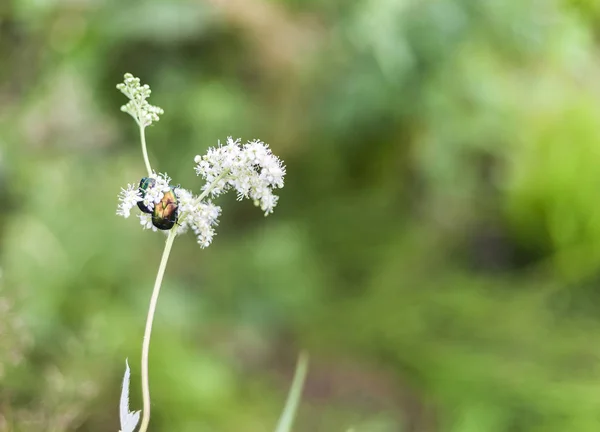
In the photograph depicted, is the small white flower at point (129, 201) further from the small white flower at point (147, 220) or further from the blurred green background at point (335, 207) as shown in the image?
the blurred green background at point (335, 207)

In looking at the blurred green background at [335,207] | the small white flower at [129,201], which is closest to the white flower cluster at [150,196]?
the small white flower at [129,201]

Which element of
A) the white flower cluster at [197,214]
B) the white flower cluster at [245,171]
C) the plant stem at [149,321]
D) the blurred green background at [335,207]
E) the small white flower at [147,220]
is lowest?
the plant stem at [149,321]

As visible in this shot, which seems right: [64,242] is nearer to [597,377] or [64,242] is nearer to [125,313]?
[125,313]

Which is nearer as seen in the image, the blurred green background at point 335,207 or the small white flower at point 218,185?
the small white flower at point 218,185

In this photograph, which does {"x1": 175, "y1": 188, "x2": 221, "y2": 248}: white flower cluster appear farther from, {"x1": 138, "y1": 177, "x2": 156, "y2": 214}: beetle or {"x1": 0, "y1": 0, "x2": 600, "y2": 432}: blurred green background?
{"x1": 0, "y1": 0, "x2": 600, "y2": 432}: blurred green background

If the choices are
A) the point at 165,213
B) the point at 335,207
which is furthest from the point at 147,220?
the point at 335,207

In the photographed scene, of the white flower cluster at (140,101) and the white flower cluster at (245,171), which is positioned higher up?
the white flower cluster at (140,101)

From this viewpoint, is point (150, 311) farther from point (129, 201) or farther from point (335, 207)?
point (335, 207)
